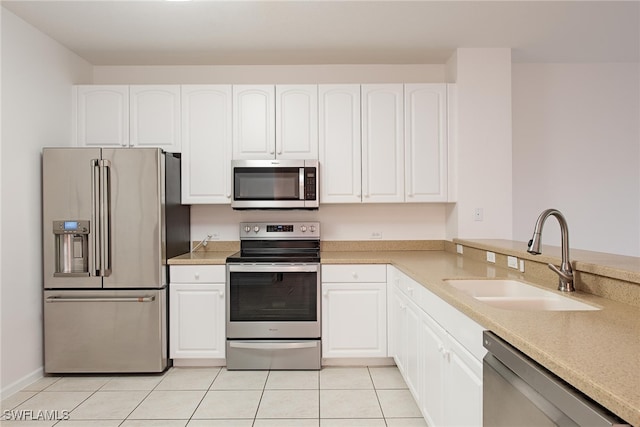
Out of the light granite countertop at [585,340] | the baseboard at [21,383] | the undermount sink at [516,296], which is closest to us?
→ the light granite countertop at [585,340]

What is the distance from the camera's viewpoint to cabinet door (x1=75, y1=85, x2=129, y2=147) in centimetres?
317

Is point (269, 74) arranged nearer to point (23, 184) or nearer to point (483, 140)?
point (483, 140)

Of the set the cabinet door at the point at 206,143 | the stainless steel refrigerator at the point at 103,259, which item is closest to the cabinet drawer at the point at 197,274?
the stainless steel refrigerator at the point at 103,259

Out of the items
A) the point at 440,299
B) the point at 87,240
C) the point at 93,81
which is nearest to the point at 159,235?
the point at 87,240

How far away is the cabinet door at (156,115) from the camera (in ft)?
10.4

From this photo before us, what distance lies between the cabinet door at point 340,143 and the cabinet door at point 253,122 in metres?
0.41

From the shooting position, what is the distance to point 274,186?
3.11 m

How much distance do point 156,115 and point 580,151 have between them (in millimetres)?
3732

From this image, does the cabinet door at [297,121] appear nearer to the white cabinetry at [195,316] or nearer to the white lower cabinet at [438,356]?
the white cabinetry at [195,316]

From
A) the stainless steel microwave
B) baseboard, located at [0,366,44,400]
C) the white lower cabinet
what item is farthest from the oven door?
baseboard, located at [0,366,44,400]

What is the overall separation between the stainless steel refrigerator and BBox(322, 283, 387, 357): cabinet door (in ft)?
4.02

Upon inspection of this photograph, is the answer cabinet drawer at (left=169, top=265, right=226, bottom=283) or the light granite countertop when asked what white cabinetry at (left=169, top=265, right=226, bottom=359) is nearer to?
cabinet drawer at (left=169, top=265, right=226, bottom=283)

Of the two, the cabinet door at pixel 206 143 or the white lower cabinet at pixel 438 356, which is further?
the cabinet door at pixel 206 143

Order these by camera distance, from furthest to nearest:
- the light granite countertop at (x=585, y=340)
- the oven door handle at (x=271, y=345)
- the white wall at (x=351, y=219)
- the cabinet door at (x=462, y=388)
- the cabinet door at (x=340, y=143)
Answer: the white wall at (x=351, y=219) < the cabinet door at (x=340, y=143) < the oven door handle at (x=271, y=345) < the cabinet door at (x=462, y=388) < the light granite countertop at (x=585, y=340)
